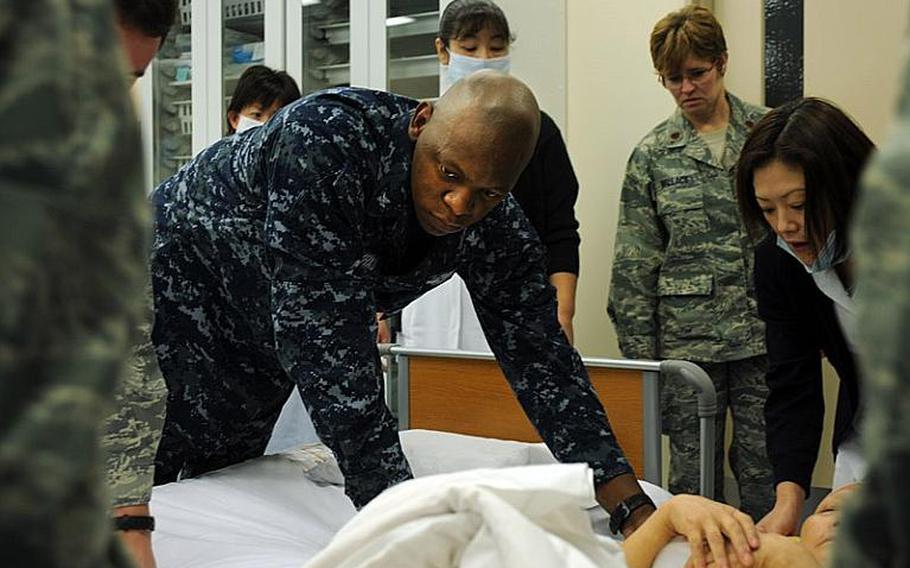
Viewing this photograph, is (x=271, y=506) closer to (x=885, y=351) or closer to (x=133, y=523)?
(x=133, y=523)

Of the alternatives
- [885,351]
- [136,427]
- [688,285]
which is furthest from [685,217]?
[885,351]

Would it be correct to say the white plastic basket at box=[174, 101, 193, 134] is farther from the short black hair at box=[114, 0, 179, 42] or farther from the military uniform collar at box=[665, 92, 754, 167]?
the short black hair at box=[114, 0, 179, 42]

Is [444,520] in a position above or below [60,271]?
below

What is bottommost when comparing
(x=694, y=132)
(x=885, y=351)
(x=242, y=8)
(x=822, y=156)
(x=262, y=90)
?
(x=885, y=351)

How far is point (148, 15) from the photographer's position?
1.31 m

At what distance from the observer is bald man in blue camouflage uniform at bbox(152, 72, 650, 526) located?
167 centimetres

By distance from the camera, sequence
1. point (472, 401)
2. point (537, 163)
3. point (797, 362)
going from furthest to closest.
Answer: point (537, 163)
point (472, 401)
point (797, 362)

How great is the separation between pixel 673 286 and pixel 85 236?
2.94 metres

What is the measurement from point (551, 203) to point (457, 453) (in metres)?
0.84

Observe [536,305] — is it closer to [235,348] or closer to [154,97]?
[235,348]

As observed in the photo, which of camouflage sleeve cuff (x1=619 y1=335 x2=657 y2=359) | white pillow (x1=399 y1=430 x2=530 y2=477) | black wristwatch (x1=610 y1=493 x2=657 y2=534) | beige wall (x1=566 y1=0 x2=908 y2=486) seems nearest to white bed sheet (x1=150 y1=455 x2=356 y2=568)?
white pillow (x1=399 y1=430 x2=530 y2=477)

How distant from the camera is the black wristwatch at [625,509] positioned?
1931 millimetres

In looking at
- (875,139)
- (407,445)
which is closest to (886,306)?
(407,445)

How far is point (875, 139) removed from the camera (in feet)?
11.6
